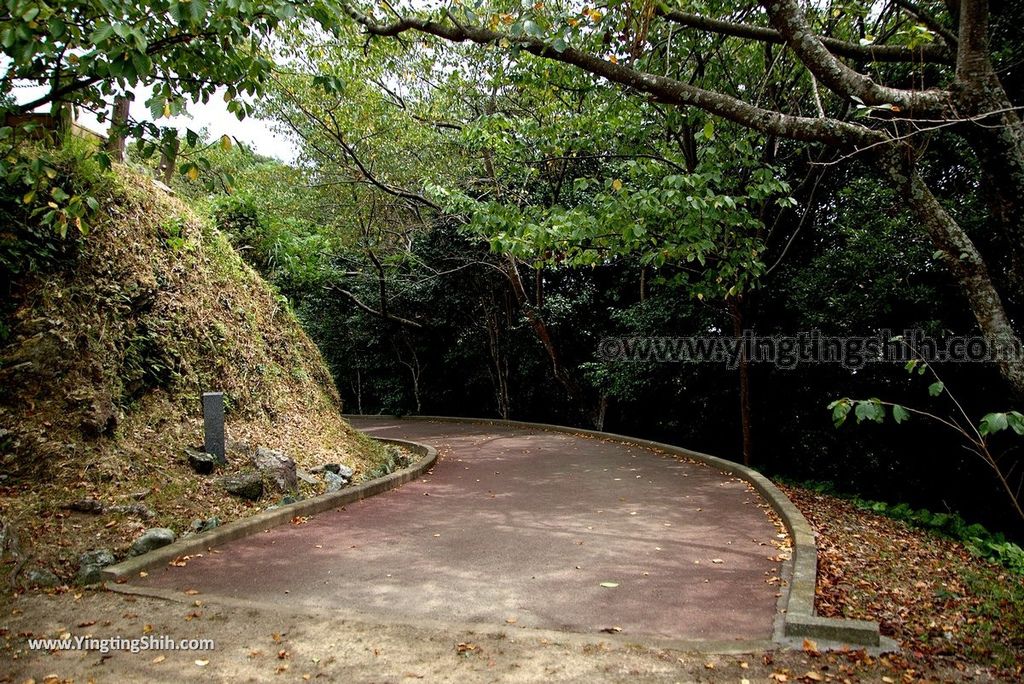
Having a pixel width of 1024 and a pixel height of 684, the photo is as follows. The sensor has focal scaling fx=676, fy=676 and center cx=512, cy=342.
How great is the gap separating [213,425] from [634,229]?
523 cm

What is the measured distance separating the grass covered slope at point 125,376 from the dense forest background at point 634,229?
155 cm

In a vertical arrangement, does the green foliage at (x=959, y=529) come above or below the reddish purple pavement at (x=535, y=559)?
below

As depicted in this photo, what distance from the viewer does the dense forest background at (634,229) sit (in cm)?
812

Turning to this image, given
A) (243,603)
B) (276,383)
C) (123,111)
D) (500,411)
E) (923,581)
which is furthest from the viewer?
(500,411)

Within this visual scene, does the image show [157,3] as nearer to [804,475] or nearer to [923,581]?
[923,581]

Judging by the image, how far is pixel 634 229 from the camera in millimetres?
7281

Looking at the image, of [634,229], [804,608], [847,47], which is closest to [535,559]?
[804,608]

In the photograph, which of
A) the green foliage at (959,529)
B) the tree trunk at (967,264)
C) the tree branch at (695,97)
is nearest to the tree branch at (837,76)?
the tree branch at (695,97)

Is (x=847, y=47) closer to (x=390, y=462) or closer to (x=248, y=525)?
(x=248, y=525)

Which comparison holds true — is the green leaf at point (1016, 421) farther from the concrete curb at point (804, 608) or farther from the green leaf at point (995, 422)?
the concrete curb at point (804, 608)

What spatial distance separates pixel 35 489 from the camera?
5.92m

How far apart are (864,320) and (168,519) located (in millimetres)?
8938

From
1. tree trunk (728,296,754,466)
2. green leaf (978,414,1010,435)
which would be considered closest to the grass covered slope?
green leaf (978,414,1010,435)

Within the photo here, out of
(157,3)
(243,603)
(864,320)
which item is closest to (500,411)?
(864,320)
